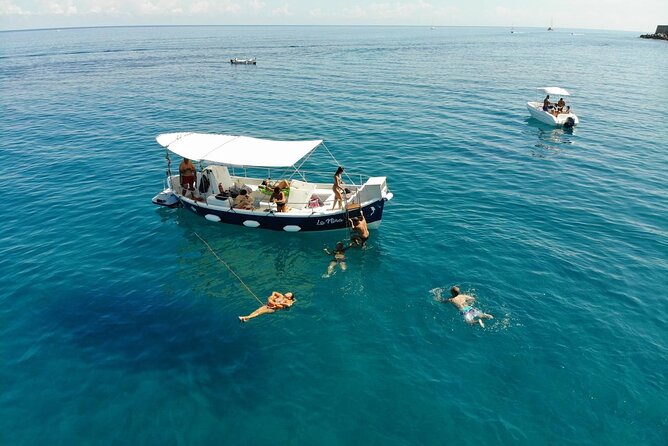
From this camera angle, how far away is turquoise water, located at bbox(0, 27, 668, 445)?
41.2 feet

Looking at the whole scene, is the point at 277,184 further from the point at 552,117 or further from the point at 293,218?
the point at 552,117

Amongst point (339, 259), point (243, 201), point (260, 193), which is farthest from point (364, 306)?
point (260, 193)

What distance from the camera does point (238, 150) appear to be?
2281 centimetres

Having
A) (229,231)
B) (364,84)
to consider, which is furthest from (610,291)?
(364,84)

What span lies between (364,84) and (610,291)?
180 ft

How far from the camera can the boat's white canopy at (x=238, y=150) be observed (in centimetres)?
2166

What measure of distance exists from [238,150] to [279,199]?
367 centimetres

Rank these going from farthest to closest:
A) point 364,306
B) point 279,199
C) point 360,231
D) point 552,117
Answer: point 552,117 → point 279,199 → point 360,231 → point 364,306

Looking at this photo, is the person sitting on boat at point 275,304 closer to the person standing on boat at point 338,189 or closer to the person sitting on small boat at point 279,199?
the person sitting on small boat at point 279,199

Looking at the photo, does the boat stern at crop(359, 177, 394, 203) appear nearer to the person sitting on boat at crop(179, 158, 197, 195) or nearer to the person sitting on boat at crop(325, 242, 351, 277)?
the person sitting on boat at crop(325, 242, 351, 277)

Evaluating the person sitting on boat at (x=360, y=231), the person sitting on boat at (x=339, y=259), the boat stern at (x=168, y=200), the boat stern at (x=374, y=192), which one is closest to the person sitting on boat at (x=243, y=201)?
the boat stern at (x=168, y=200)

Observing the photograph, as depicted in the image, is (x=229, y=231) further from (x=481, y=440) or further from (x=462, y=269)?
(x=481, y=440)

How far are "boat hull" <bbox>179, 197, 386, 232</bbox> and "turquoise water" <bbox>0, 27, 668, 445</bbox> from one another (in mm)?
689

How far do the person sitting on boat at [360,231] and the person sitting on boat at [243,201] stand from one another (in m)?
6.06
